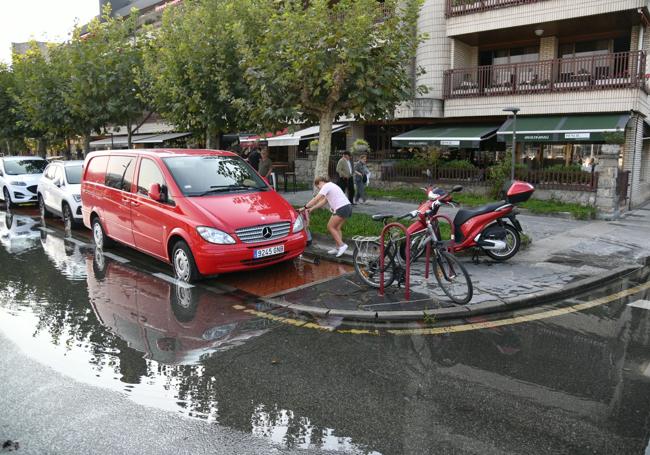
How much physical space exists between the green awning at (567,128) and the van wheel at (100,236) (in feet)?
39.4

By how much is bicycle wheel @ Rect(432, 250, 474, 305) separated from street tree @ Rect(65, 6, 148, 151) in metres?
15.1

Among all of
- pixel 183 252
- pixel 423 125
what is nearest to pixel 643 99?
pixel 423 125

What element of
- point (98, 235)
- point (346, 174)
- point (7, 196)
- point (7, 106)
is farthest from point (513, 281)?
point (7, 106)

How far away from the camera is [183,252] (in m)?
7.52

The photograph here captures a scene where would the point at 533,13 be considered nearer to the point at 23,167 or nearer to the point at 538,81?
the point at 538,81

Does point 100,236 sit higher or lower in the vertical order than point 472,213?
lower

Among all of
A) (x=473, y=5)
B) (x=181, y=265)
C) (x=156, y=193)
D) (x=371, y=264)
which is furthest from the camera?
(x=473, y=5)

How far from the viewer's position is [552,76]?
1736 centimetres

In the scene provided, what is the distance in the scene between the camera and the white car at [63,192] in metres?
12.0

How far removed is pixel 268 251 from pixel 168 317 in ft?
5.89

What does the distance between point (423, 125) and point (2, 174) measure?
15.3 metres

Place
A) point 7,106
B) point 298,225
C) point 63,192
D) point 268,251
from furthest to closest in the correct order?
point 7,106
point 63,192
point 298,225
point 268,251

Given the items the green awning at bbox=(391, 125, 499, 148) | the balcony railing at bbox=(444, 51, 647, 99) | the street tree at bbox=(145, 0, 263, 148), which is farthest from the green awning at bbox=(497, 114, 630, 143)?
the street tree at bbox=(145, 0, 263, 148)

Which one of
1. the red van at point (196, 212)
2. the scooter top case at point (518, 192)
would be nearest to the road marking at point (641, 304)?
the scooter top case at point (518, 192)
